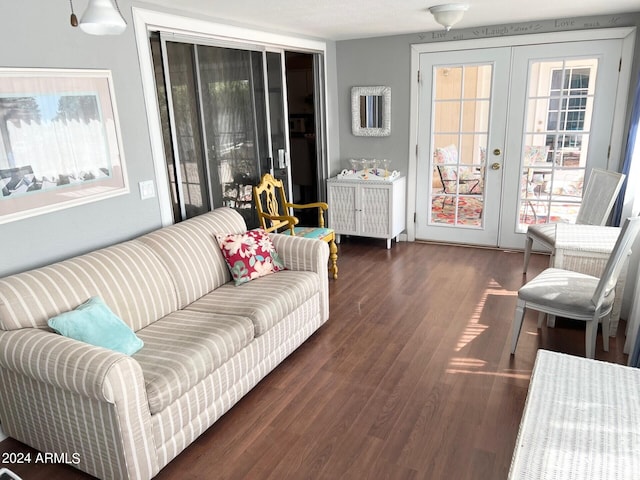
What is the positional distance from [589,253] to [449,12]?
6.40 feet

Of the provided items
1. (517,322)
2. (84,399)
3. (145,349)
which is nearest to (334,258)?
(517,322)

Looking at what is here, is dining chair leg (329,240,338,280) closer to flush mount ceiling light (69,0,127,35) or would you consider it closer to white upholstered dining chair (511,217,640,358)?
white upholstered dining chair (511,217,640,358)

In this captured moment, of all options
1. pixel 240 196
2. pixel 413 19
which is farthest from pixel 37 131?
pixel 413 19

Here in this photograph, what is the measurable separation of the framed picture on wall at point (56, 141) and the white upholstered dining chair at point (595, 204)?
316 cm

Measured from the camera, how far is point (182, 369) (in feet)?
6.99

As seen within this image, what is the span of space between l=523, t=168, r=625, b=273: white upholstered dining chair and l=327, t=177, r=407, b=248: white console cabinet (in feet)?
4.57

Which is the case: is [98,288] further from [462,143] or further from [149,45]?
[462,143]

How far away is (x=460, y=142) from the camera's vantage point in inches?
193

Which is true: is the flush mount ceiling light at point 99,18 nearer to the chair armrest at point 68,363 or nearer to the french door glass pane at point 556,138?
the chair armrest at point 68,363

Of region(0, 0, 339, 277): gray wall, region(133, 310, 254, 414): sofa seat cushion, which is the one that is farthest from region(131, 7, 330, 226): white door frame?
region(133, 310, 254, 414): sofa seat cushion

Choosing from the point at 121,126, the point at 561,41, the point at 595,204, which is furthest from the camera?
the point at 561,41

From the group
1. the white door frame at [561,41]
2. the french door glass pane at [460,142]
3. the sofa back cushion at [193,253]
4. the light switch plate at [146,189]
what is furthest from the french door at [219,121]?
the french door glass pane at [460,142]

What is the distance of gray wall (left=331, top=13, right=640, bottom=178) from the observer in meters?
4.77

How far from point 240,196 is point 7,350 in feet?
7.53
